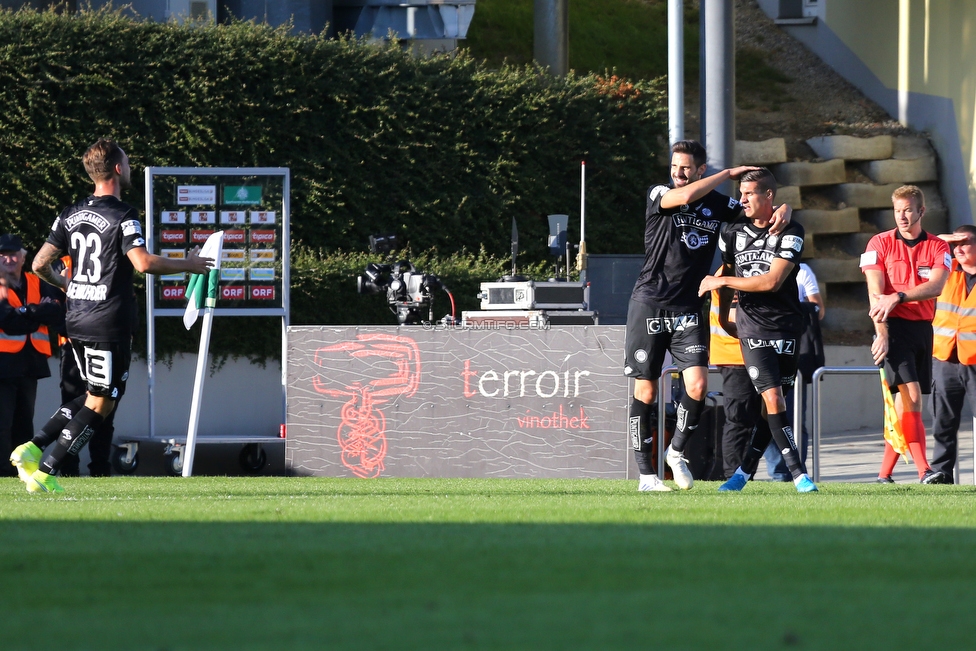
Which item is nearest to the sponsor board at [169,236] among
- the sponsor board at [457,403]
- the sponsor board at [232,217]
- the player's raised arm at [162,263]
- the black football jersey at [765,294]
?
the sponsor board at [232,217]

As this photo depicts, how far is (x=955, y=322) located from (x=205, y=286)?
22.1 ft

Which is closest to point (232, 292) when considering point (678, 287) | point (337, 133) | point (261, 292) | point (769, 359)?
point (261, 292)

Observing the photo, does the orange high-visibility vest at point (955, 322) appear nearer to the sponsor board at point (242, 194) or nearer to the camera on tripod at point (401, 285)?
the camera on tripod at point (401, 285)

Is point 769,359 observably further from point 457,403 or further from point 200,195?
point 200,195

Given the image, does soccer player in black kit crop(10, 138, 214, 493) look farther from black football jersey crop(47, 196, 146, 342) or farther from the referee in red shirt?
the referee in red shirt

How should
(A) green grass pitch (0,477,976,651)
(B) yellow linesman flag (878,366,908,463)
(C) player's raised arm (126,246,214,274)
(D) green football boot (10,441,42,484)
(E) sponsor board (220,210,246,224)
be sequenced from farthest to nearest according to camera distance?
(E) sponsor board (220,210,246,224), (B) yellow linesman flag (878,366,908,463), (D) green football boot (10,441,42,484), (C) player's raised arm (126,246,214,274), (A) green grass pitch (0,477,976,651)

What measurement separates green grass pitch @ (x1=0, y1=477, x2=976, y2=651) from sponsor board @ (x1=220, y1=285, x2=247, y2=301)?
262 inches

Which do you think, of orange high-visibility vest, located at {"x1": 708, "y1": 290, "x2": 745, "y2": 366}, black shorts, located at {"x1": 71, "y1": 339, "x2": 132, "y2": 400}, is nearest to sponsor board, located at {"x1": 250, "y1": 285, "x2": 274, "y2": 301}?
orange high-visibility vest, located at {"x1": 708, "y1": 290, "x2": 745, "y2": 366}

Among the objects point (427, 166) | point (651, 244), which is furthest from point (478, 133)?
point (651, 244)

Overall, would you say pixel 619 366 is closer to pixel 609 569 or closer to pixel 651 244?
pixel 651 244

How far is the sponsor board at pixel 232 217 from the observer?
45.6 ft

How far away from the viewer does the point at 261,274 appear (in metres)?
14.0

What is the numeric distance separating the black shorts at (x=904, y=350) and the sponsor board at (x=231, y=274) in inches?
256

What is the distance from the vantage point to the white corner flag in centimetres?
1271
